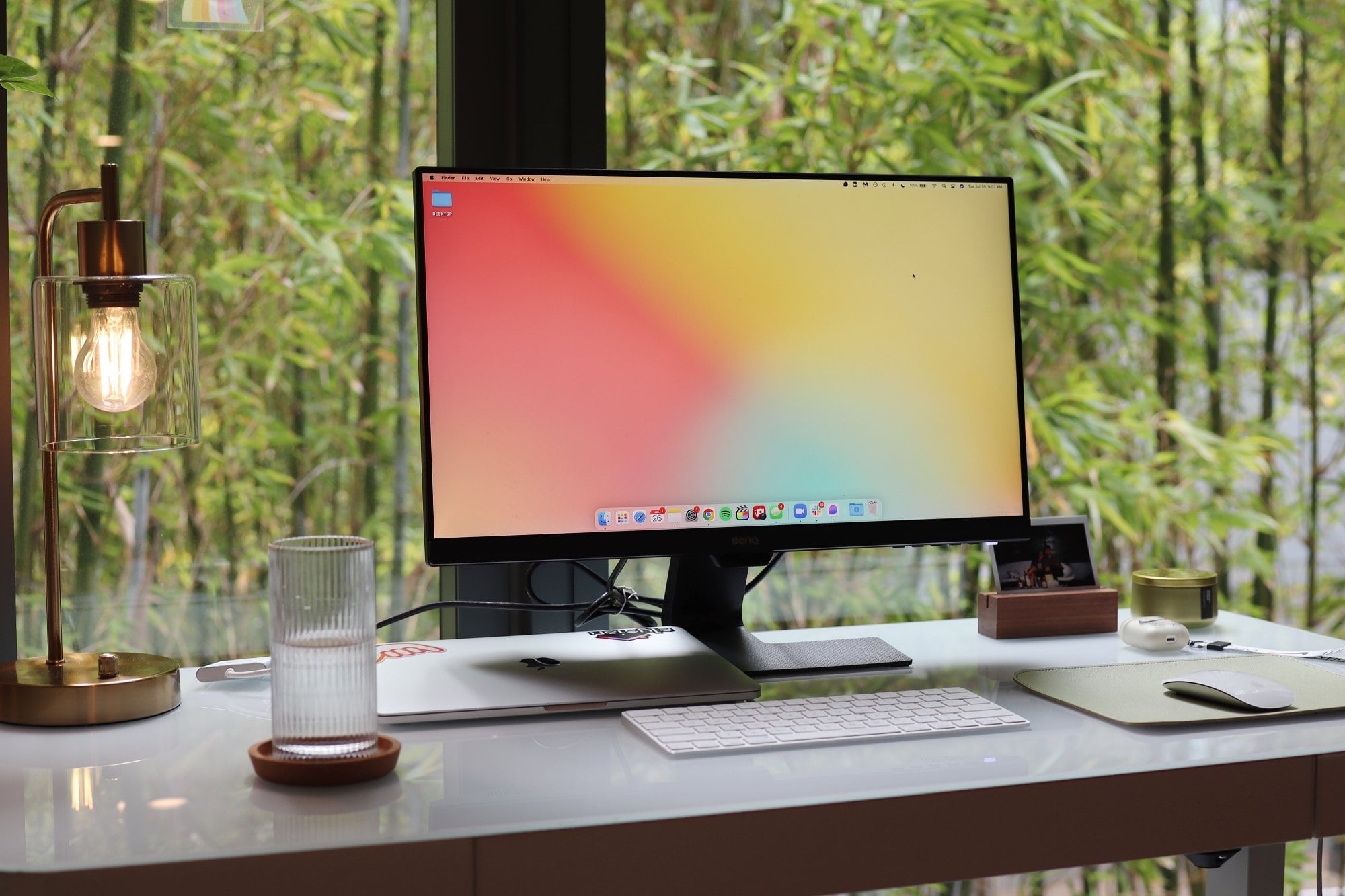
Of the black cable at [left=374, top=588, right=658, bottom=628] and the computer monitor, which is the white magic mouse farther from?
the black cable at [left=374, top=588, right=658, bottom=628]

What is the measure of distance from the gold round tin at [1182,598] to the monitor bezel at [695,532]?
26cm

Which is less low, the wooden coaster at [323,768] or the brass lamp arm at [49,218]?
the brass lamp arm at [49,218]

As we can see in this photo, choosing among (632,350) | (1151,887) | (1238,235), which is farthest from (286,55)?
(1151,887)

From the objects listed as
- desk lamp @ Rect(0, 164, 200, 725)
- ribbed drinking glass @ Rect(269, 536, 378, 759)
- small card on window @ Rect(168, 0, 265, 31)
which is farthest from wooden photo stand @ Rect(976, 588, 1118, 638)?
small card on window @ Rect(168, 0, 265, 31)

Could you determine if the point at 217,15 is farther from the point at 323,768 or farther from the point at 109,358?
the point at 323,768

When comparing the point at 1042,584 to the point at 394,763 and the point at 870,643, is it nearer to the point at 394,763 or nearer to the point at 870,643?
the point at 870,643

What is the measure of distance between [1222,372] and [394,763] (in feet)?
5.62

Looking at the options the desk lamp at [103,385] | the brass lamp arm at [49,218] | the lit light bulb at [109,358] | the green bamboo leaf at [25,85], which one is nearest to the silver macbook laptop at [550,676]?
the desk lamp at [103,385]

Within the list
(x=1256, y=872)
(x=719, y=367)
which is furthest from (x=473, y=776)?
(x=1256, y=872)

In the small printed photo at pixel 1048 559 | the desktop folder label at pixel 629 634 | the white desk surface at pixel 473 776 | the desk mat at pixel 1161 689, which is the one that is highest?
the small printed photo at pixel 1048 559

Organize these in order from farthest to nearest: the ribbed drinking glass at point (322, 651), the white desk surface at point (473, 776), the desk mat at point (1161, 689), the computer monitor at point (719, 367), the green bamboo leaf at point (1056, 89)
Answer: the green bamboo leaf at point (1056, 89), the computer monitor at point (719, 367), the desk mat at point (1161, 689), the ribbed drinking glass at point (322, 651), the white desk surface at point (473, 776)

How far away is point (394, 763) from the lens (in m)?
0.94

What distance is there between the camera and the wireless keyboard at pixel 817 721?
100cm

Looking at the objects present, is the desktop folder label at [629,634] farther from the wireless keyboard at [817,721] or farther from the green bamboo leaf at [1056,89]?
the green bamboo leaf at [1056,89]
